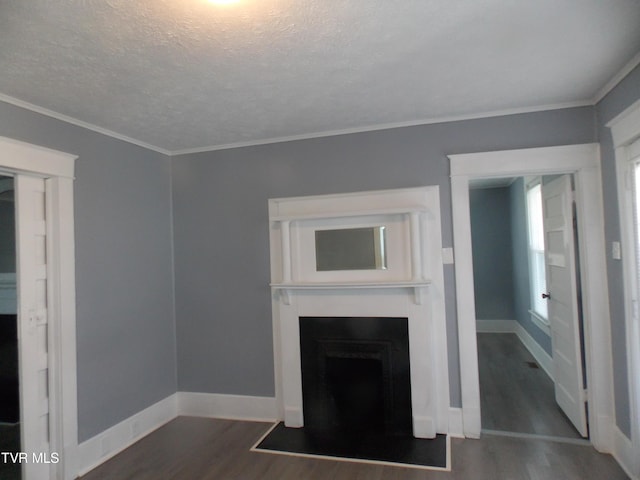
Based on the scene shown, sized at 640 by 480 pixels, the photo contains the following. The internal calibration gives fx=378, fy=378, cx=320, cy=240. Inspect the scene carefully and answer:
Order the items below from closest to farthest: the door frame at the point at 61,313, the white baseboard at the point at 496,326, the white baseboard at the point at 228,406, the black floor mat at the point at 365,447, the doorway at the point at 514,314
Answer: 1. the door frame at the point at 61,313
2. the black floor mat at the point at 365,447
3. the doorway at the point at 514,314
4. the white baseboard at the point at 228,406
5. the white baseboard at the point at 496,326

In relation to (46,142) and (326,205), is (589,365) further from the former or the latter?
(46,142)

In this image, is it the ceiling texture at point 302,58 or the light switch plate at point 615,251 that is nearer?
the ceiling texture at point 302,58

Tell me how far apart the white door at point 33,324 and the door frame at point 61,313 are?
0.04 meters

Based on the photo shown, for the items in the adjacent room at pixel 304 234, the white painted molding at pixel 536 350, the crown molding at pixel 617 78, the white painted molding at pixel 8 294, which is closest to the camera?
the adjacent room at pixel 304 234

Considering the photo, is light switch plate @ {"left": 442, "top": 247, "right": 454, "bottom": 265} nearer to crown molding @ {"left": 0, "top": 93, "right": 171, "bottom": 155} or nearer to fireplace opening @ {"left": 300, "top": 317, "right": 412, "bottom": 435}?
fireplace opening @ {"left": 300, "top": 317, "right": 412, "bottom": 435}

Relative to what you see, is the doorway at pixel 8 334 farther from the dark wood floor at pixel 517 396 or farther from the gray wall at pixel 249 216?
the dark wood floor at pixel 517 396

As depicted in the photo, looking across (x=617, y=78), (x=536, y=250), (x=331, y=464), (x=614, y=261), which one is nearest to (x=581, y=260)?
(x=614, y=261)

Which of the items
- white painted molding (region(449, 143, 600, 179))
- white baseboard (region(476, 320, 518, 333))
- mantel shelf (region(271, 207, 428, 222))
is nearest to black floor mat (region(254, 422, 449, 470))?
mantel shelf (region(271, 207, 428, 222))

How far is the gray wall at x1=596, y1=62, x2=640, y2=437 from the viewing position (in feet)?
7.80

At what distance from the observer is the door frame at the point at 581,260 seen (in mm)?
2613

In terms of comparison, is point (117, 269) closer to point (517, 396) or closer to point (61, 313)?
point (61, 313)

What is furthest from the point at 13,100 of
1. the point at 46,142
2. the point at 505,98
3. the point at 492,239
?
the point at 492,239

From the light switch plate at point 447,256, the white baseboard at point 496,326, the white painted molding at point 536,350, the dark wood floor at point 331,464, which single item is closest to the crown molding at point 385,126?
the light switch plate at point 447,256

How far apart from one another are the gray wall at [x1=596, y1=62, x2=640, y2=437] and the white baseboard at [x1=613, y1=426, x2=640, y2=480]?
6 centimetres
